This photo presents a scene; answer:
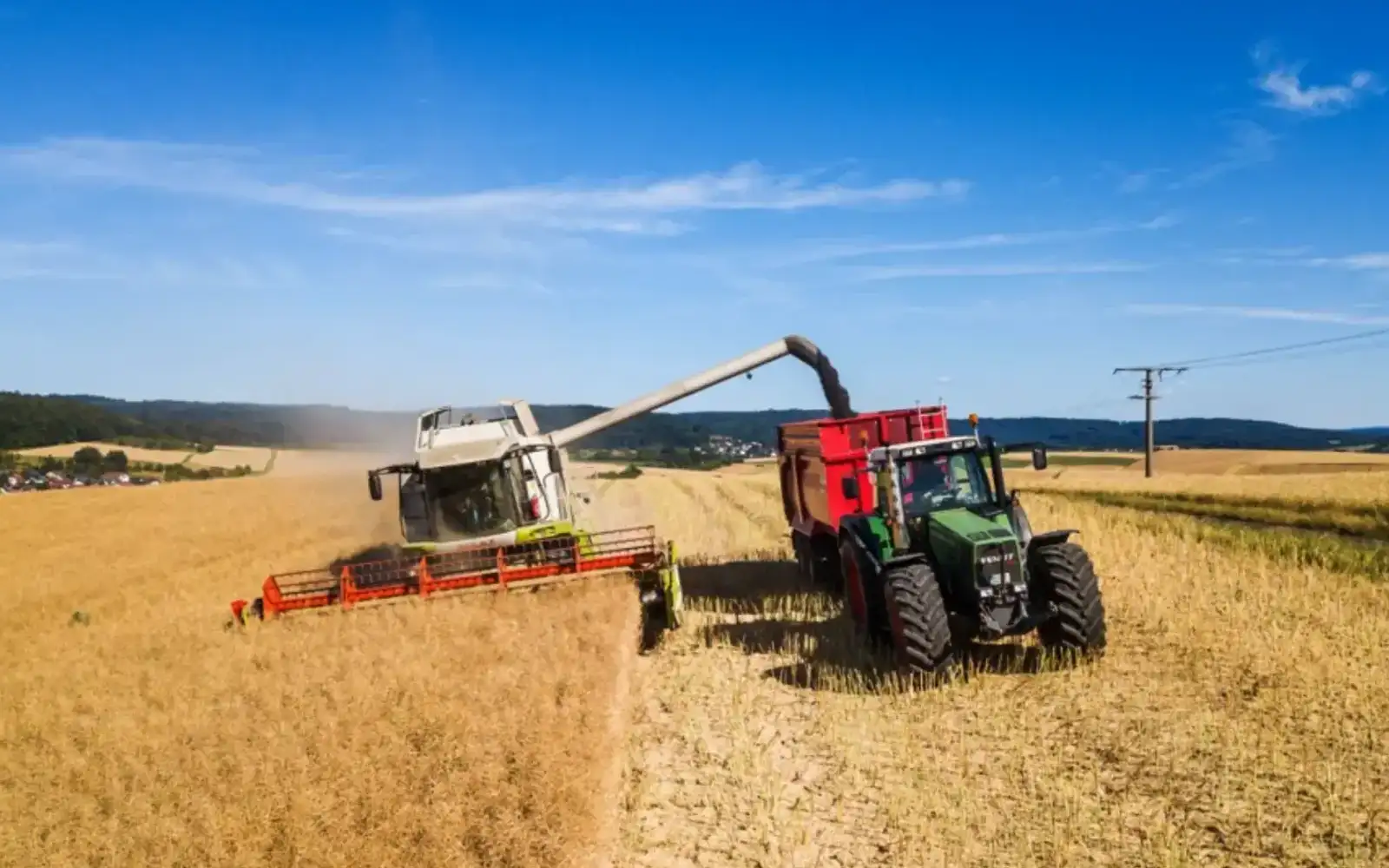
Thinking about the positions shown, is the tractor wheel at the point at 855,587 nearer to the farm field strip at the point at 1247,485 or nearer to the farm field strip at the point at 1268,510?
the farm field strip at the point at 1268,510

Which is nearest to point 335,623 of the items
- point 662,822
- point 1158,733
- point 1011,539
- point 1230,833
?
point 662,822

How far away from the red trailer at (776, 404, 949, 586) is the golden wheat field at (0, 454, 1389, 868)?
3.26ft

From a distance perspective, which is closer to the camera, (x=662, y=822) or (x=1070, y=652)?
(x=662, y=822)

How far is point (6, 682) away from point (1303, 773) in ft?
36.6

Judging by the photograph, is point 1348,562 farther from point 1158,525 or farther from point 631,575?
point 631,575

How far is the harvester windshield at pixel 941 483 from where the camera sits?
1049cm

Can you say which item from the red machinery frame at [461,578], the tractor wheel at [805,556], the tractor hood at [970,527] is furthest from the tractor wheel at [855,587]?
the tractor wheel at [805,556]

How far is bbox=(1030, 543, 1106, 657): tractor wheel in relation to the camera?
9.51 m

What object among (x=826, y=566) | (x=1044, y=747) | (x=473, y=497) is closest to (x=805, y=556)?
(x=826, y=566)

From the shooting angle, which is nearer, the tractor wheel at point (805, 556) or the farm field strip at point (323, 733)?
the farm field strip at point (323, 733)

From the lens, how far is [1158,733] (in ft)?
24.7

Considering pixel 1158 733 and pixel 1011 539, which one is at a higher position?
pixel 1011 539

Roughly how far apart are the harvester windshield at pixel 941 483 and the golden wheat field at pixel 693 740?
1487 millimetres

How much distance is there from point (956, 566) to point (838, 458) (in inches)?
159
